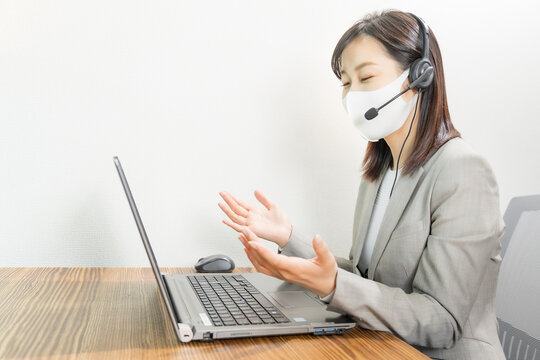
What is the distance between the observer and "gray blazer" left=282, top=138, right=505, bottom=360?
79cm

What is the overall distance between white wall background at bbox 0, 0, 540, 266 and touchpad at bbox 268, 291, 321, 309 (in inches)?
17.0

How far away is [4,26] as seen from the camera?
45.3 inches

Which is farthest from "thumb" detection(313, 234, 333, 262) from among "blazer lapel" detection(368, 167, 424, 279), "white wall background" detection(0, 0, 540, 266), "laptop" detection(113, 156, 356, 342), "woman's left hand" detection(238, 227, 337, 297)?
"white wall background" detection(0, 0, 540, 266)

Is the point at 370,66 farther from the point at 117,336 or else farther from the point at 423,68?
the point at 117,336

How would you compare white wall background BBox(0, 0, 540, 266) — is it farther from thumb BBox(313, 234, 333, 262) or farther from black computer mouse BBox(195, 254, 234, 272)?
thumb BBox(313, 234, 333, 262)

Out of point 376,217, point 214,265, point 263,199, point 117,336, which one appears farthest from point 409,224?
point 117,336

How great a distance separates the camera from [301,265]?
73 centimetres

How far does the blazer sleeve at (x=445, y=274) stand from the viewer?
78 centimetres

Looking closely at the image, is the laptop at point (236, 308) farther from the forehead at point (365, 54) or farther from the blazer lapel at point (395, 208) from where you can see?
the forehead at point (365, 54)

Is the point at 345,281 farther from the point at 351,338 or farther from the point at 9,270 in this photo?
the point at 9,270

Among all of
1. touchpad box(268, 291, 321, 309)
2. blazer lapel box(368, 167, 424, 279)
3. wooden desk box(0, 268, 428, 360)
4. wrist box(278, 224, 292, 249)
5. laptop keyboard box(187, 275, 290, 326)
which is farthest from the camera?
wrist box(278, 224, 292, 249)

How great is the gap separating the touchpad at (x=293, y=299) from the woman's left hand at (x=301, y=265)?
0.28ft

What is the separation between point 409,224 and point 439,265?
0.13 m

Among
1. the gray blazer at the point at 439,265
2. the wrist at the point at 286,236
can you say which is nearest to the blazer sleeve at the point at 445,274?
the gray blazer at the point at 439,265
